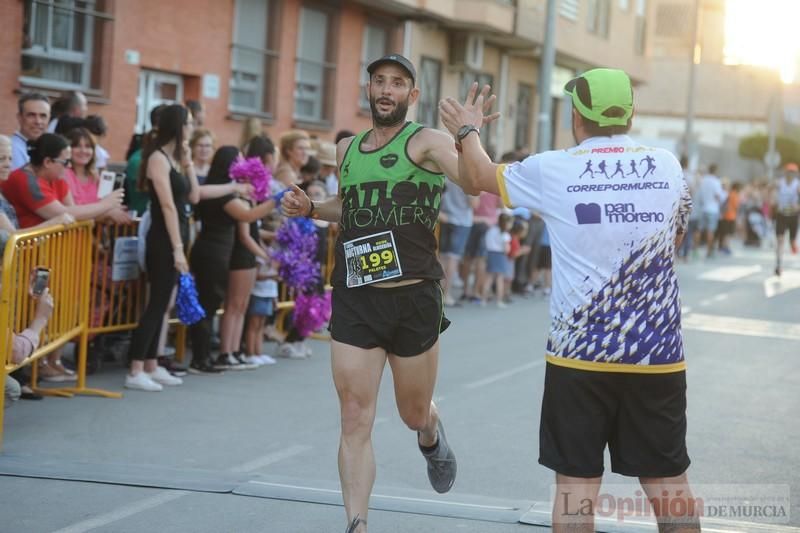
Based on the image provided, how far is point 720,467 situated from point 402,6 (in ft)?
56.5

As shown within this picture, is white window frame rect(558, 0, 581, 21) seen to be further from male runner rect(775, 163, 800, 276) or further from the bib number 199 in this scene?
the bib number 199

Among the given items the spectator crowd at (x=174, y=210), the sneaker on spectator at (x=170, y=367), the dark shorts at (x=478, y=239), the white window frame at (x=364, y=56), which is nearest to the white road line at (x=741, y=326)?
the dark shorts at (x=478, y=239)

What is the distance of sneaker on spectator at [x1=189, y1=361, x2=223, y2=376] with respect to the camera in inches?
413

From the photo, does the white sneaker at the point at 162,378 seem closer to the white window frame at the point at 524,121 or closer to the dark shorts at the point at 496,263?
the dark shorts at the point at 496,263

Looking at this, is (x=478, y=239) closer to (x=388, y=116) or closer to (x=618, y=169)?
(x=388, y=116)

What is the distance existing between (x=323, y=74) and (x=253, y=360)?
12491 millimetres

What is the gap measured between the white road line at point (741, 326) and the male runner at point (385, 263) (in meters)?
9.88

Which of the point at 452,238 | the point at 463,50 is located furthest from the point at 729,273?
the point at 452,238

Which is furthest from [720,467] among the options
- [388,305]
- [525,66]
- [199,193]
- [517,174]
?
[525,66]

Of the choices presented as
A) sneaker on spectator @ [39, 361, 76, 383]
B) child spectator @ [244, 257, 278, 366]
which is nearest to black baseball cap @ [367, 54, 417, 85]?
sneaker on spectator @ [39, 361, 76, 383]

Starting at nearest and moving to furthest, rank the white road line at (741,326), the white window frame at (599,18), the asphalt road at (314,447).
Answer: the asphalt road at (314,447) < the white road line at (741,326) < the white window frame at (599,18)

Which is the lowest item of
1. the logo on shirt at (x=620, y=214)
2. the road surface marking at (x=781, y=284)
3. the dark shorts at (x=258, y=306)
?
the road surface marking at (x=781, y=284)

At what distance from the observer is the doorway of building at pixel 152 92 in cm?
1793

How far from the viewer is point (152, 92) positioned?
1822 centimetres
